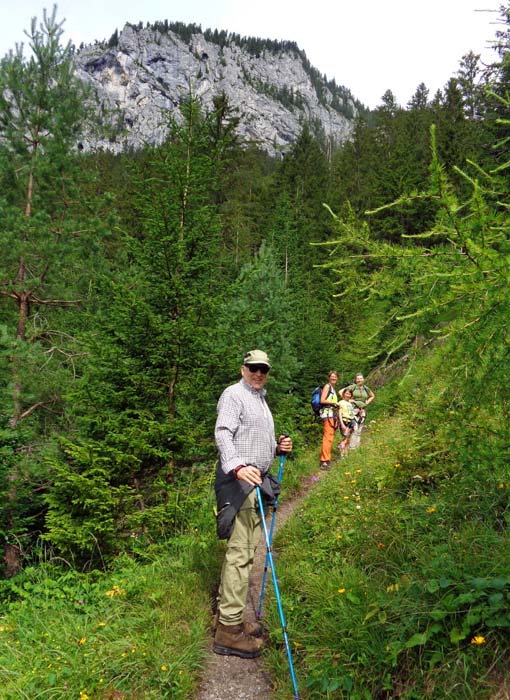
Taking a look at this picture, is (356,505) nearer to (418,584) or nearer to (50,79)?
(418,584)

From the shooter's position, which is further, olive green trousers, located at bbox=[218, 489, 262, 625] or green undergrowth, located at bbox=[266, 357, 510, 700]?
olive green trousers, located at bbox=[218, 489, 262, 625]

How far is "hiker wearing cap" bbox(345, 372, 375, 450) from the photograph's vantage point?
9586 mm

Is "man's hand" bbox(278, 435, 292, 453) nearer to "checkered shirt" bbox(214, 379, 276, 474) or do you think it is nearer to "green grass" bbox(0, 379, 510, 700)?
"checkered shirt" bbox(214, 379, 276, 474)

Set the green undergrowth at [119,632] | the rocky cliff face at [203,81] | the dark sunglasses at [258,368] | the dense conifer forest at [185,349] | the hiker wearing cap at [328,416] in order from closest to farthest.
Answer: the dense conifer forest at [185,349], the green undergrowth at [119,632], the dark sunglasses at [258,368], the hiker wearing cap at [328,416], the rocky cliff face at [203,81]

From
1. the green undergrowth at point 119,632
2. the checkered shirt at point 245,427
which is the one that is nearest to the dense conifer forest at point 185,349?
the green undergrowth at point 119,632

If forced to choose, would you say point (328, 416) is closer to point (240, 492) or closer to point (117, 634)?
point (240, 492)

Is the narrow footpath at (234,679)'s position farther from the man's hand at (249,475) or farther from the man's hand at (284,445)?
the man's hand at (284,445)

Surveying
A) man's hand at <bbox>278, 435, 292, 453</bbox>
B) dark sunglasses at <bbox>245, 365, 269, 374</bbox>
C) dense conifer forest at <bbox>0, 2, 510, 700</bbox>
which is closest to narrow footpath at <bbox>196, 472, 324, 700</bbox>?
dense conifer forest at <bbox>0, 2, 510, 700</bbox>

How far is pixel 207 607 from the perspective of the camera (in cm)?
379

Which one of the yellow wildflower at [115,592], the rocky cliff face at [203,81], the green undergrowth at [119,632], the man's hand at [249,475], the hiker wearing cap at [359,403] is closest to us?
the green undergrowth at [119,632]

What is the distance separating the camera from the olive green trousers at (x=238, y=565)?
3420 mm

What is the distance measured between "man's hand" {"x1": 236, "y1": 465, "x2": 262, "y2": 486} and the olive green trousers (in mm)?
471

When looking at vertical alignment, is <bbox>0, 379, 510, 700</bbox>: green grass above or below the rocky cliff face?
below

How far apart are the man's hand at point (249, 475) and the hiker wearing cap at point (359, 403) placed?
22.2ft
